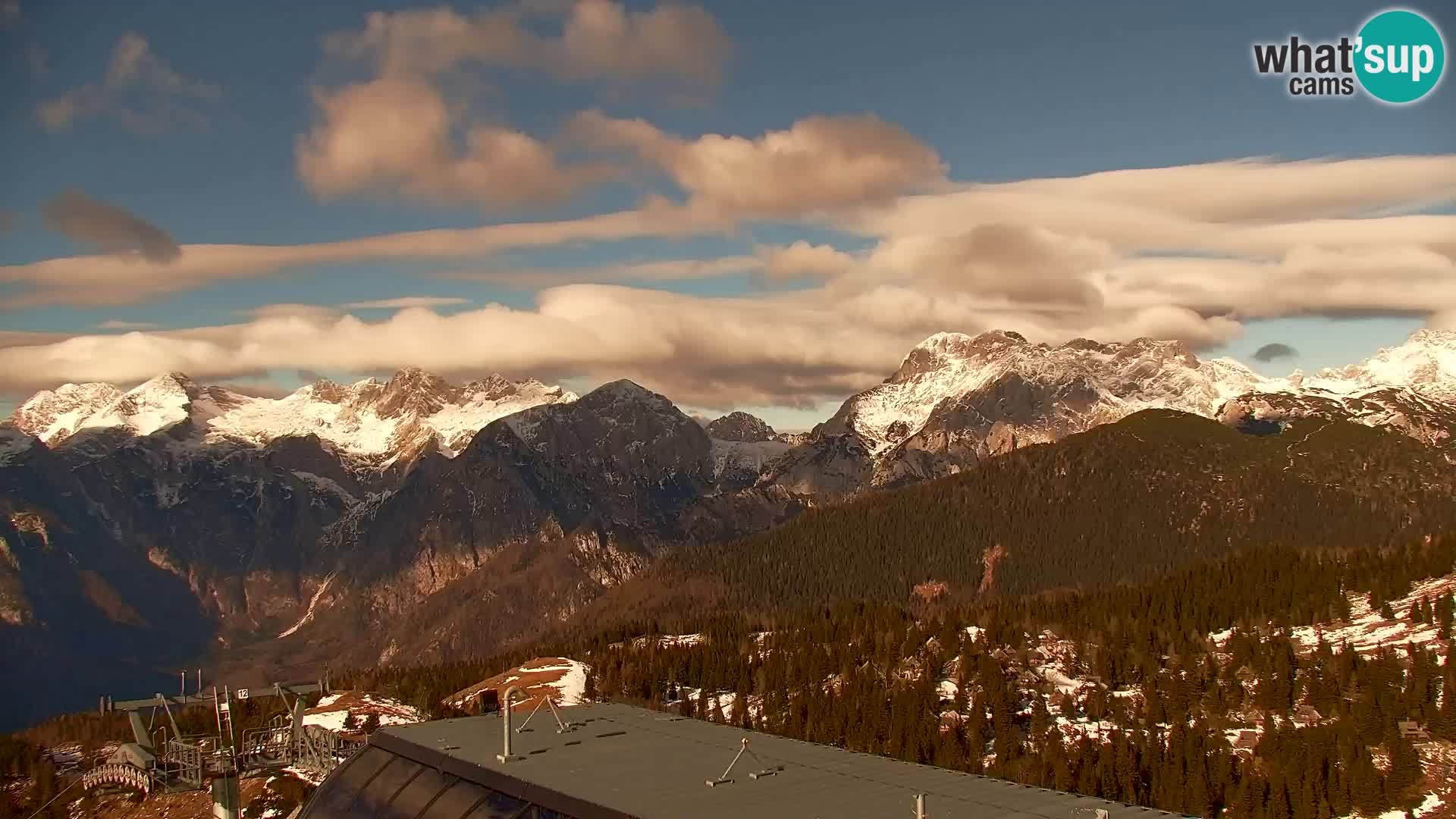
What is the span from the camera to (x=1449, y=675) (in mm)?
192125

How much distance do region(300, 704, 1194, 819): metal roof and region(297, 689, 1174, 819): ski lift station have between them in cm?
8

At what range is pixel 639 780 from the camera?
6312 centimetres

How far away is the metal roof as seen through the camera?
57875 millimetres

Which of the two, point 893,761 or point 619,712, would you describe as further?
point 619,712

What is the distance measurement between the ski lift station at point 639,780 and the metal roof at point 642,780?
0.27 ft

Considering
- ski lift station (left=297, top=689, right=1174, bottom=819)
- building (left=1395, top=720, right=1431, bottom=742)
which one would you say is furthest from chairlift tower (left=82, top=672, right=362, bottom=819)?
building (left=1395, top=720, right=1431, bottom=742)

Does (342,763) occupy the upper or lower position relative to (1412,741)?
upper

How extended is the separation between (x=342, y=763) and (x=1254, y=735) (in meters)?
162

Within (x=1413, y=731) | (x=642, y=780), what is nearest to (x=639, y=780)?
(x=642, y=780)

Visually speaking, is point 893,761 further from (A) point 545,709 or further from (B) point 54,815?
(B) point 54,815

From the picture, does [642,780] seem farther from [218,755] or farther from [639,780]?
[218,755]

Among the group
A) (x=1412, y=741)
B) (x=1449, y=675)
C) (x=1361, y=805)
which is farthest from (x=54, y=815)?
(x=1449, y=675)

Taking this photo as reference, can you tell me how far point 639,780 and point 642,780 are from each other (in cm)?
15

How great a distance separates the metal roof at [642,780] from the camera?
2279 inches
